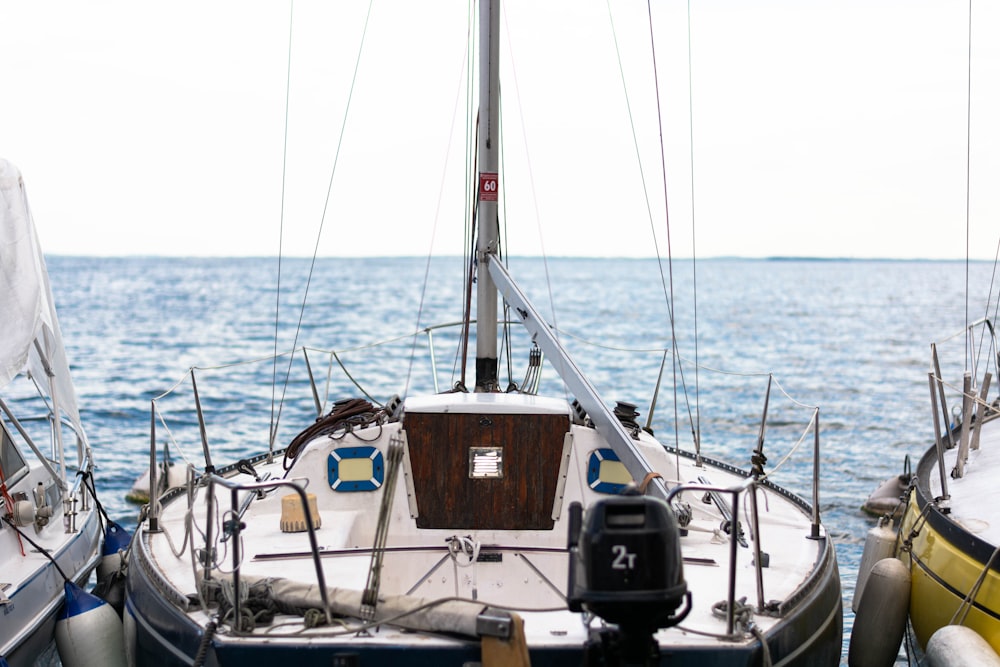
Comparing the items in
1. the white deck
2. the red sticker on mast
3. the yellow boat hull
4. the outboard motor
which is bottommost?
the yellow boat hull

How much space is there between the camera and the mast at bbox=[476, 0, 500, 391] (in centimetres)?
753

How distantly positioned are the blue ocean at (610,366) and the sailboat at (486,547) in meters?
0.87

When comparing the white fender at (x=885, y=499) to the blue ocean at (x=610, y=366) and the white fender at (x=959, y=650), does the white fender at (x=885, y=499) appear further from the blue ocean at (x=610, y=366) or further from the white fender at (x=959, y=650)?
the white fender at (x=959, y=650)

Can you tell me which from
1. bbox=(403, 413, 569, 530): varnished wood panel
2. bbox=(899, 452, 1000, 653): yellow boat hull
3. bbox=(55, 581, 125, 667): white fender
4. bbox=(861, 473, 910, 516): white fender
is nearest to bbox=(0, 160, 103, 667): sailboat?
bbox=(55, 581, 125, 667): white fender

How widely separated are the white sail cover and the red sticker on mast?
3349 millimetres

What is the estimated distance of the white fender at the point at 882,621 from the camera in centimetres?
690

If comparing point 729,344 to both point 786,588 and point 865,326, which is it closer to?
point 865,326

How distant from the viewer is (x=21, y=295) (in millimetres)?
7254

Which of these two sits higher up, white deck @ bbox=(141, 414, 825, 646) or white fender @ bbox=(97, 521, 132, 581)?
white deck @ bbox=(141, 414, 825, 646)

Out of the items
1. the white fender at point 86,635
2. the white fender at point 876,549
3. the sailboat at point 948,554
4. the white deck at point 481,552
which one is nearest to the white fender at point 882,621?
the sailboat at point 948,554

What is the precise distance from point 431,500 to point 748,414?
13.9m

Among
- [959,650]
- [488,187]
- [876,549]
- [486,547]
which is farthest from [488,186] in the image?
[959,650]

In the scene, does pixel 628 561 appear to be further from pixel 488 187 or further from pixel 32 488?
pixel 32 488

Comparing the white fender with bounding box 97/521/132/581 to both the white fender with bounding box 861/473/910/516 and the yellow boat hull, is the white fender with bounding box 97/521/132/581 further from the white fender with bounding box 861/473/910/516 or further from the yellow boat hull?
the white fender with bounding box 861/473/910/516
